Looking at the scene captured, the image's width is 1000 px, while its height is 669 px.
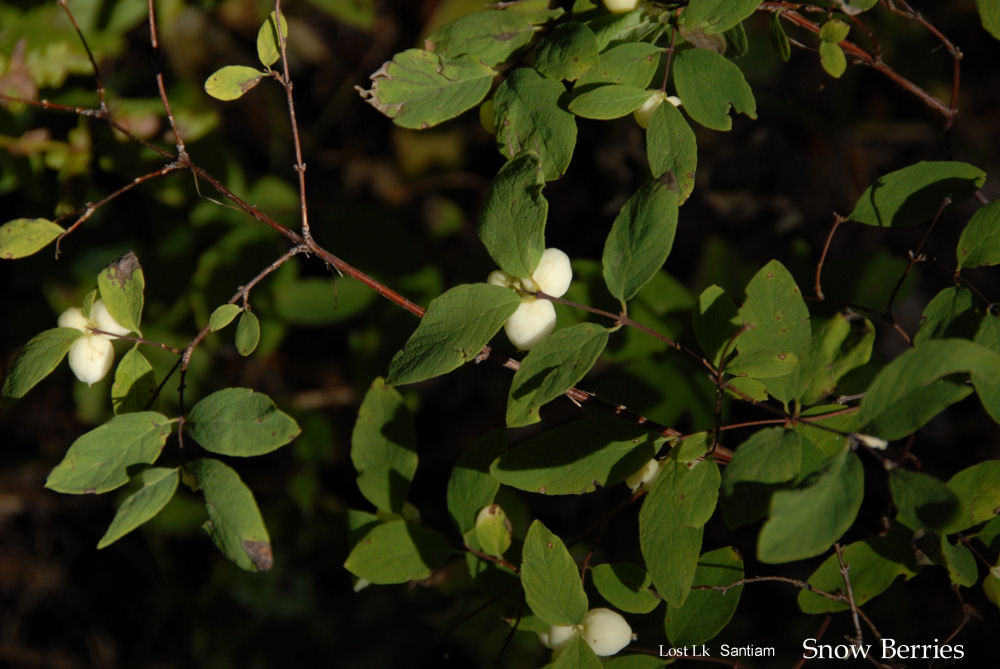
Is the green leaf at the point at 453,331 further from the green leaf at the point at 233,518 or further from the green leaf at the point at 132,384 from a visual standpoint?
the green leaf at the point at 132,384

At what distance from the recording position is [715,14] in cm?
96

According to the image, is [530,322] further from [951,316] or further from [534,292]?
[951,316]

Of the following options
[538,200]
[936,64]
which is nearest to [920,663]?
[538,200]

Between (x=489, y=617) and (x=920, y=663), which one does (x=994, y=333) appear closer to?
(x=920, y=663)

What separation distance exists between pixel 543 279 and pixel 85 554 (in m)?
2.31

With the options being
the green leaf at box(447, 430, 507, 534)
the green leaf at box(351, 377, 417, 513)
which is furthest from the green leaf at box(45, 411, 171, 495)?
the green leaf at box(447, 430, 507, 534)

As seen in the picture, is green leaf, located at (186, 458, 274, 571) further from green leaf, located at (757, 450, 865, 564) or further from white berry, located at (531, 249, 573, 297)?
green leaf, located at (757, 450, 865, 564)

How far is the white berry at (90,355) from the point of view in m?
1.06

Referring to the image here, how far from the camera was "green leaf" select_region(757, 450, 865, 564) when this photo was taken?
2.32ft

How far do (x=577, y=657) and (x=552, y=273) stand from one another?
501 mm

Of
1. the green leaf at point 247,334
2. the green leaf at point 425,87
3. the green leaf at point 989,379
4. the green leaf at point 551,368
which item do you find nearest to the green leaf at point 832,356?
the green leaf at point 989,379

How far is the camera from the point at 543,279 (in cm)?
98

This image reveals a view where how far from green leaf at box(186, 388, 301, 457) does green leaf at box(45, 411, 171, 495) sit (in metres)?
0.05

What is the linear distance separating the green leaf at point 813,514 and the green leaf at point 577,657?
0.33m
